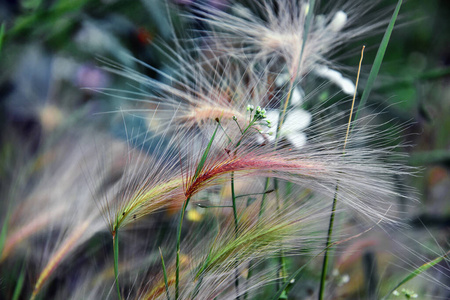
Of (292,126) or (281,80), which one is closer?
(292,126)

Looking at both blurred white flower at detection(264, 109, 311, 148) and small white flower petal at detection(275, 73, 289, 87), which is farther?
small white flower petal at detection(275, 73, 289, 87)

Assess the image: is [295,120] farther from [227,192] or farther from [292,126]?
[227,192]

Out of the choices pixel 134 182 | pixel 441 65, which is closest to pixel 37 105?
pixel 134 182

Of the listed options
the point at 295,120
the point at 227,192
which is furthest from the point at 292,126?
the point at 227,192

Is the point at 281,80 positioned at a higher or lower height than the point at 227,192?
higher

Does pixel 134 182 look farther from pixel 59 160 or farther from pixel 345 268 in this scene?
pixel 345 268

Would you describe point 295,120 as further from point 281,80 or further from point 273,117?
point 281,80

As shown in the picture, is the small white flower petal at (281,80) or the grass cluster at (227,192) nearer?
the grass cluster at (227,192)

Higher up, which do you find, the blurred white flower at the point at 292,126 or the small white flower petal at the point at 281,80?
the small white flower petal at the point at 281,80
